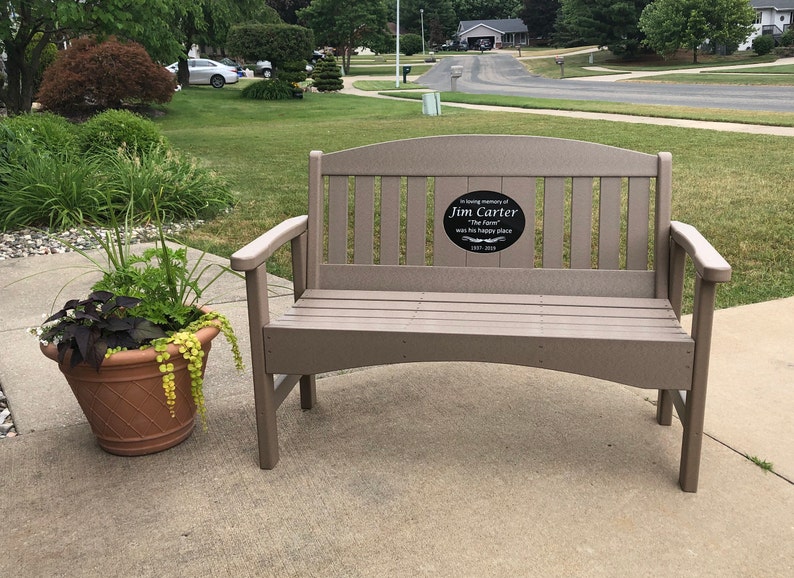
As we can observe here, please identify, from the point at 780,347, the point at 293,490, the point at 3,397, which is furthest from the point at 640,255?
the point at 3,397

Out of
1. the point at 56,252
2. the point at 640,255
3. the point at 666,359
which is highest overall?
the point at 640,255

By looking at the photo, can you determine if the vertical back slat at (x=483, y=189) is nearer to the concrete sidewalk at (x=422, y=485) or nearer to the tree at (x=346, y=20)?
the concrete sidewalk at (x=422, y=485)

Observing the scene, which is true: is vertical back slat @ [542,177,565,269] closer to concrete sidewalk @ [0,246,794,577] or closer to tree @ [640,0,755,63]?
concrete sidewalk @ [0,246,794,577]

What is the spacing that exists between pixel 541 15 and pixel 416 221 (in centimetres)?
9310

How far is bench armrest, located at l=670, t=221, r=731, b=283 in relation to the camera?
242 cm

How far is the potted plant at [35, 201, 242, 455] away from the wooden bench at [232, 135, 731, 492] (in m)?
0.33

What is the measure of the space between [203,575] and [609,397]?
195cm

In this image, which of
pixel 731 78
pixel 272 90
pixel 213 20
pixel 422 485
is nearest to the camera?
pixel 422 485

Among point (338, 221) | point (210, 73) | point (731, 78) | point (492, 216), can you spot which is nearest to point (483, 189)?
point (492, 216)

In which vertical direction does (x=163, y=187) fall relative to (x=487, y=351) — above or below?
below

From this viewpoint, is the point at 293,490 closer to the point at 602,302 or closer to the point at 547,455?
the point at 547,455

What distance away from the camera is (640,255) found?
314cm

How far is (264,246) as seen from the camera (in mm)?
2777

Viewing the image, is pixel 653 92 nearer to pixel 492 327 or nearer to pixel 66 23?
pixel 66 23
